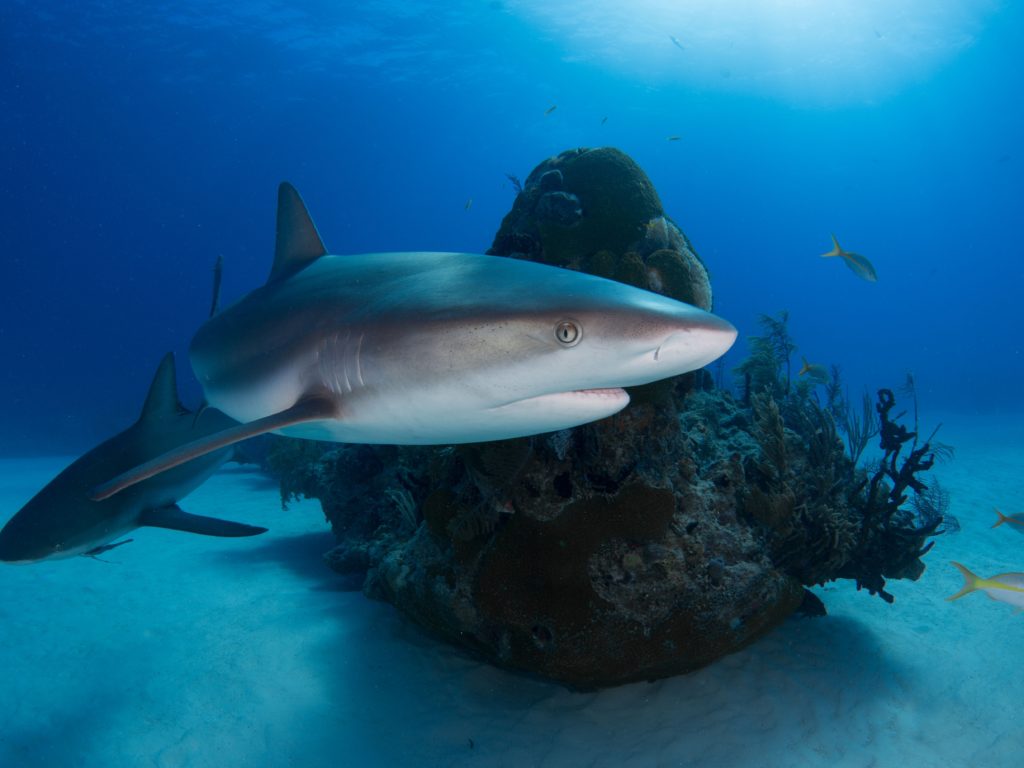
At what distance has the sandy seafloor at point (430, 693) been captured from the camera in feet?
12.7

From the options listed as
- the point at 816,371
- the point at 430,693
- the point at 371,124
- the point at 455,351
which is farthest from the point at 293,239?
the point at 371,124

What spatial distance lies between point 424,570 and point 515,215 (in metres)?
4.17

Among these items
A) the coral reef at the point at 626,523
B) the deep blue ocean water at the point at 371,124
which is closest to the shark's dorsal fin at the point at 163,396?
the coral reef at the point at 626,523

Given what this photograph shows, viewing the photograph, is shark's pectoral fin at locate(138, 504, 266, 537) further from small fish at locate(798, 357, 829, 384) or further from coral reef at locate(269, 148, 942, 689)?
small fish at locate(798, 357, 829, 384)

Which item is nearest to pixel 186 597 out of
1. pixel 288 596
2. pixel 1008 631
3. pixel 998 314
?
pixel 288 596

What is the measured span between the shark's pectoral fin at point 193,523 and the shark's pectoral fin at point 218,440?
2662mm

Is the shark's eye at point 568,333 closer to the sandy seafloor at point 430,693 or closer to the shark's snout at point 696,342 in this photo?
the shark's snout at point 696,342

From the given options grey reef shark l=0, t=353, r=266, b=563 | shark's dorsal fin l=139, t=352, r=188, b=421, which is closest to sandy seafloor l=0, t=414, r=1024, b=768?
grey reef shark l=0, t=353, r=266, b=563

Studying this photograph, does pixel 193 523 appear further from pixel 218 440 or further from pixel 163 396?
pixel 218 440

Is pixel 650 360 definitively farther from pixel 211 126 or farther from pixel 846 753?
pixel 211 126

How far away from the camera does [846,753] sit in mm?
3809

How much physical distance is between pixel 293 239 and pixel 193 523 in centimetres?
292

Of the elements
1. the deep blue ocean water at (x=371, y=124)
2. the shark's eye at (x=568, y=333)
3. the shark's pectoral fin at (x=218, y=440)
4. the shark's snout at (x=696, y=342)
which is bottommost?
the shark's pectoral fin at (x=218, y=440)

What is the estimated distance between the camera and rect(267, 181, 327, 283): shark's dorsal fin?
13.3 ft
